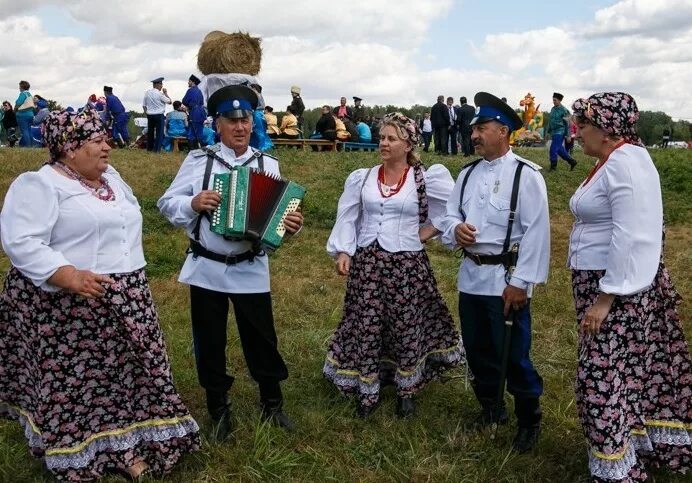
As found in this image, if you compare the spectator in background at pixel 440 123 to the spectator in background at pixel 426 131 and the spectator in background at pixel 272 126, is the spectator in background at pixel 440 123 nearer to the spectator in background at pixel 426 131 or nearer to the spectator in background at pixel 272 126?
the spectator in background at pixel 426 131

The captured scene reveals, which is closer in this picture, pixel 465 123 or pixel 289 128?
pixel 289 128

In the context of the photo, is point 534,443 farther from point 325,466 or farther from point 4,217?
point 4,217

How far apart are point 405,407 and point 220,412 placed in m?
1.30

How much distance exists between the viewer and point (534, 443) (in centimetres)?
432

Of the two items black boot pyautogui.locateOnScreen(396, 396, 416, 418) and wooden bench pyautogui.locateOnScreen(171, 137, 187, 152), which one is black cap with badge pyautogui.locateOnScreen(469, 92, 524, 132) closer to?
black boot pyautogui.locateOnScreen(396, 396, 416, 418)

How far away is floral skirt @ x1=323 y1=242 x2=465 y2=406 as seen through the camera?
466cm

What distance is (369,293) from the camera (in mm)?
4699

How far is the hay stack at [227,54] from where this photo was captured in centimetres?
1001

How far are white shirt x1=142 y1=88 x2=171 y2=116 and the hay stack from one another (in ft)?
17.4

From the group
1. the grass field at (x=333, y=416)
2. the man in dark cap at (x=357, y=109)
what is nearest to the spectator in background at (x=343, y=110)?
the man in dark cap at (x=357, y=109)

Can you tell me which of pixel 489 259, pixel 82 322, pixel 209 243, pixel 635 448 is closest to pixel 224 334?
pixel 209 243

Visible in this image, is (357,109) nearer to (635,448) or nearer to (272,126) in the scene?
(272,126)

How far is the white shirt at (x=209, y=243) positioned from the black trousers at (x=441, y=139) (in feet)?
51.3

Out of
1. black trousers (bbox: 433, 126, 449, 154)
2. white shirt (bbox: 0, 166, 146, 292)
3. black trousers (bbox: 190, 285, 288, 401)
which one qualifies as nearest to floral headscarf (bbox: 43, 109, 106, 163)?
white shirt (bbox: 0, 166, 146, 292)
